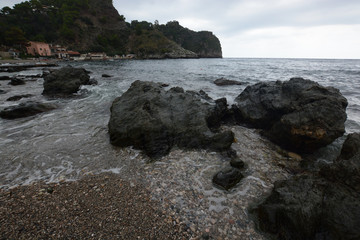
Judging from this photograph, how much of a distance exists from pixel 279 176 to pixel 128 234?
5183 millimetres

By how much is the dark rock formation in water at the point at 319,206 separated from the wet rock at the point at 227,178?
1097 mm

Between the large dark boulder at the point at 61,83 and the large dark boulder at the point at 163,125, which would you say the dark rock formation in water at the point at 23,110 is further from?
the large dark boulder at the point at 163,125

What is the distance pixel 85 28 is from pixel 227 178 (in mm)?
174414

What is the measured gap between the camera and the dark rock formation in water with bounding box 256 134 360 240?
11.4ft

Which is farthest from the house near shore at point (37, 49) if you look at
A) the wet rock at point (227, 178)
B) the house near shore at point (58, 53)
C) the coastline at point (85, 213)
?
the wet rock at point (227, 178)

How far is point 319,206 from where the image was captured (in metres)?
3.78

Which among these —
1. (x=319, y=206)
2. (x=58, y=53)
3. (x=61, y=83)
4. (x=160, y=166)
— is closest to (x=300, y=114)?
(x=319, y=206)

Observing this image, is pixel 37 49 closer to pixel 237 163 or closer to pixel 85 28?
pixel 85 28

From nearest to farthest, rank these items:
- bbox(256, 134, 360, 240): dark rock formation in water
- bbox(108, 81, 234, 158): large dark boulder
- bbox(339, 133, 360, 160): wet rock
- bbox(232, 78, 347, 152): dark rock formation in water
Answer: bbox(256, 134, 360, 240): dark rock formation in water
bbox(339, 133, 360, 160): wet rock
bbox(232, 78, 347, 152): dark rock formation in water
bbox(108, 81, 234, 158): large dark boulder

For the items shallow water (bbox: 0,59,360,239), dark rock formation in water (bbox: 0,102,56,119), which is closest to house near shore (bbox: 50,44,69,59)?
dark rock formation in water (bbox: 0,102,56,119)

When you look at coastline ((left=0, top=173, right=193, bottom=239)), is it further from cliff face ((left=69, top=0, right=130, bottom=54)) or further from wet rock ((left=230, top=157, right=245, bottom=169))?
cliff face ((left=69, top=0, right=130, bottom=54))

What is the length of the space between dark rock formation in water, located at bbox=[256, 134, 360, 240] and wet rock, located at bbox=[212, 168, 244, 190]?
110cm

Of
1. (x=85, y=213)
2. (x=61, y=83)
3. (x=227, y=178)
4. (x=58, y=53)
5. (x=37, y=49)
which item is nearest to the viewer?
(x=85, y=213)

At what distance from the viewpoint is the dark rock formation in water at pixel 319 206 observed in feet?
11.4
